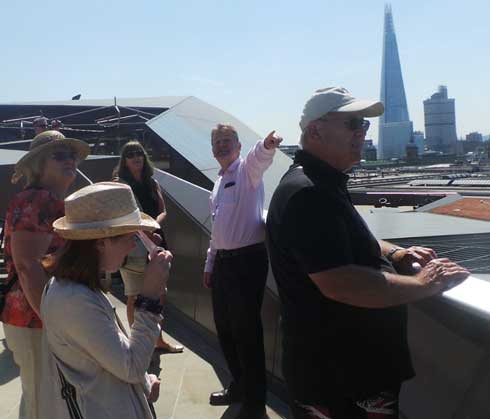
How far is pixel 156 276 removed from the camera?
185cm

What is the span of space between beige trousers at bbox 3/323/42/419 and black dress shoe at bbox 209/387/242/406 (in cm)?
149

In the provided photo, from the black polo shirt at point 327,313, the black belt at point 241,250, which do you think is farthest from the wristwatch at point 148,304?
the black belt at point 241,250

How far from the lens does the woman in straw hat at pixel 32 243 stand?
7.84 feet

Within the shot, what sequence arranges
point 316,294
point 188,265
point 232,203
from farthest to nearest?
point 188,265
point 232,203
point 316,294

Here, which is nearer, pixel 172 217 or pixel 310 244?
pixel 310 244

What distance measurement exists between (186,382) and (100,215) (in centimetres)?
268

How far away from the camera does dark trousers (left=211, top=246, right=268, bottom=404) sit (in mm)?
3410

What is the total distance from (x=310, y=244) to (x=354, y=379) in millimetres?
528

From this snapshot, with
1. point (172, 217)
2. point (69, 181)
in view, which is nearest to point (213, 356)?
point (172, 217)

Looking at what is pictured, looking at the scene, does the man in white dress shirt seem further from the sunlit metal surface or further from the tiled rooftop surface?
the sunlit metal surface

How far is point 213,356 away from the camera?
15.3 ft

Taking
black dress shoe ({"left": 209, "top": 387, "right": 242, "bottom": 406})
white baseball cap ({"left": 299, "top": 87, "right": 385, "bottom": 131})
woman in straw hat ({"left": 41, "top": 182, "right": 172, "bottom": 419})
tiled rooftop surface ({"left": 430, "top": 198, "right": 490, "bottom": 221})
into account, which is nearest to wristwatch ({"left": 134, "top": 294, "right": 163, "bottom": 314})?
woman in straw hat ({"left": 41, "top": 182, "right": 172, "bottom": 419})

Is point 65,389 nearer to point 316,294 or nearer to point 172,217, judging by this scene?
point 316,294

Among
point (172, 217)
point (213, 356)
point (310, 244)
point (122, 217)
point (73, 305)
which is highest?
point (122, 217)
